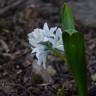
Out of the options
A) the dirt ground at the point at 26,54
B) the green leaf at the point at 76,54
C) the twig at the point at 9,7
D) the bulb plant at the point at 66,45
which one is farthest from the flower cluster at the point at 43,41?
the twig at the point at 9,7

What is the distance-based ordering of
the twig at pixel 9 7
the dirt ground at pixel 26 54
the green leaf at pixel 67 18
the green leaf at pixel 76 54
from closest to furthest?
1. the green leaf at pixel 76 54
2. the green leaf at pixel 67 18
3. the dirt ground at pixel 26 54
4. the twig at pixel 9 7

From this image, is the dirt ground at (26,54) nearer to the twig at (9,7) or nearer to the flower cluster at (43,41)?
the twig at (9,7)

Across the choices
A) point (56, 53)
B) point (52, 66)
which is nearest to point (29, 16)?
point (52, 66)

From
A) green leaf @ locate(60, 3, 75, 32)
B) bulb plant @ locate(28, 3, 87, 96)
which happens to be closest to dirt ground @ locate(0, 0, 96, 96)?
bulb plant @ locate(28, 3, 87, 96)

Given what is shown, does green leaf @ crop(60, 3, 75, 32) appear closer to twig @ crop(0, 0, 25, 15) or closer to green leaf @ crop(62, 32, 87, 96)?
green leaf @ crop(62, 32, 87, 96)

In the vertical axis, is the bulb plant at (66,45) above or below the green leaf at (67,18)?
below

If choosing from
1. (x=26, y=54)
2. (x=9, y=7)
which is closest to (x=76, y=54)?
(x=26, y=54)

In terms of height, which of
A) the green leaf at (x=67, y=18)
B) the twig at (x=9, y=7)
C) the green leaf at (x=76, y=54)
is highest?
the twig at (x=9, y=7)
